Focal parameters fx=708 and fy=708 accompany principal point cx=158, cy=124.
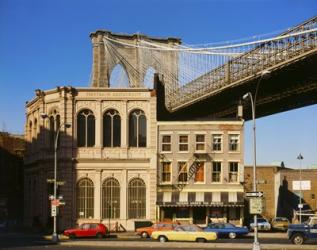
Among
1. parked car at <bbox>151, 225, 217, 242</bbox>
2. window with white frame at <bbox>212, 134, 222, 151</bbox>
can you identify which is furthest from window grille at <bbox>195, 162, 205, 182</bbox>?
parked car at <bbox>151, 225, 217, 242</bbox>

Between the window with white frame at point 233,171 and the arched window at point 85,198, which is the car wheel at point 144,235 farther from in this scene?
the window with white frame at point 233,171

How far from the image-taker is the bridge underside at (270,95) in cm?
6490

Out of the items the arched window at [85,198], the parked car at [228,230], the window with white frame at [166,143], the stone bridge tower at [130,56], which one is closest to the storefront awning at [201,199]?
the window with white frame at [166,143]

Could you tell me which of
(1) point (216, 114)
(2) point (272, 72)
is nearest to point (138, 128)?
(2) point (272, 72)

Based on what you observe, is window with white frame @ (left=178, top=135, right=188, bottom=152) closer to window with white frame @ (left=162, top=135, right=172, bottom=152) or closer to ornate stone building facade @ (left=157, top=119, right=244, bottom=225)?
ornate stone building facade @ (left=157, top=119, right=244, bottom=225)

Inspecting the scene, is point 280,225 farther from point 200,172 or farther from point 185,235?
point 185,235

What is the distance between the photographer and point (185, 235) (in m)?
47.1

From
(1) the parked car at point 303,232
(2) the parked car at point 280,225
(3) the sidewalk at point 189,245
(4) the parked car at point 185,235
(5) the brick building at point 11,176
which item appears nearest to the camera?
(3) the sidewalk at point 189,245

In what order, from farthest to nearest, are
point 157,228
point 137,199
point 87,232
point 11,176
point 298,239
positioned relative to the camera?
point 11,176, point 137,199, point 87,232, point 157,228, point 298,239

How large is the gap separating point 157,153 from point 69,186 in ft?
28.7

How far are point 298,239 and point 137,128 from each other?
84.0ft

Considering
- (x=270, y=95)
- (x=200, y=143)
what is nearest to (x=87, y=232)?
(x=200, y=143)

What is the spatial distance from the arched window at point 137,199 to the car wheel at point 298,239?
23097mm

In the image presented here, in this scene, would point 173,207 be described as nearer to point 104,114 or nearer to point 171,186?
point 171,186
